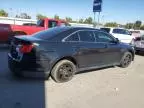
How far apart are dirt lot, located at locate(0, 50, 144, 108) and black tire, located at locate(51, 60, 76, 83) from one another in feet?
0.54

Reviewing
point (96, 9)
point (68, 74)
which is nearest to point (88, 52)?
point (68, 74)

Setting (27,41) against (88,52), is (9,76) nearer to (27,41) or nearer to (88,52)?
(27,41)

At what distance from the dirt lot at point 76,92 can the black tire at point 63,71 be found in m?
0.17

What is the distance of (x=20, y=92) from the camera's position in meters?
4.95

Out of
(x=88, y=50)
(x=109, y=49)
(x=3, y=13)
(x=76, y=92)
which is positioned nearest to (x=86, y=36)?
(x=88, y=50)

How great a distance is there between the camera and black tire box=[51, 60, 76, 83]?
18.7ft

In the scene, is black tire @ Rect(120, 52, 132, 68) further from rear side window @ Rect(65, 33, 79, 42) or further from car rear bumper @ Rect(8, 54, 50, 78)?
car rear bumper @ Rect(8, 54, 50, 78)

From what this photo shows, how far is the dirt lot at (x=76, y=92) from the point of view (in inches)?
175

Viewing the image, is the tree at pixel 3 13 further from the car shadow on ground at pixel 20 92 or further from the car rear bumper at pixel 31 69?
the car rear bumper at pixel 31 69

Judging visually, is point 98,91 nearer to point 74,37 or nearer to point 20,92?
point 74,37

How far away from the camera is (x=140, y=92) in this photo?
5.50m

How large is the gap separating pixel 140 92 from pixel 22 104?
3.16 m

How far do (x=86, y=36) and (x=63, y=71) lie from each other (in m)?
1.43

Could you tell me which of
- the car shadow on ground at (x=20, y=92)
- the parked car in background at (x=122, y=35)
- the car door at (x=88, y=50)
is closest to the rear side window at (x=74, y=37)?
the car door at (x=88, y=50)
